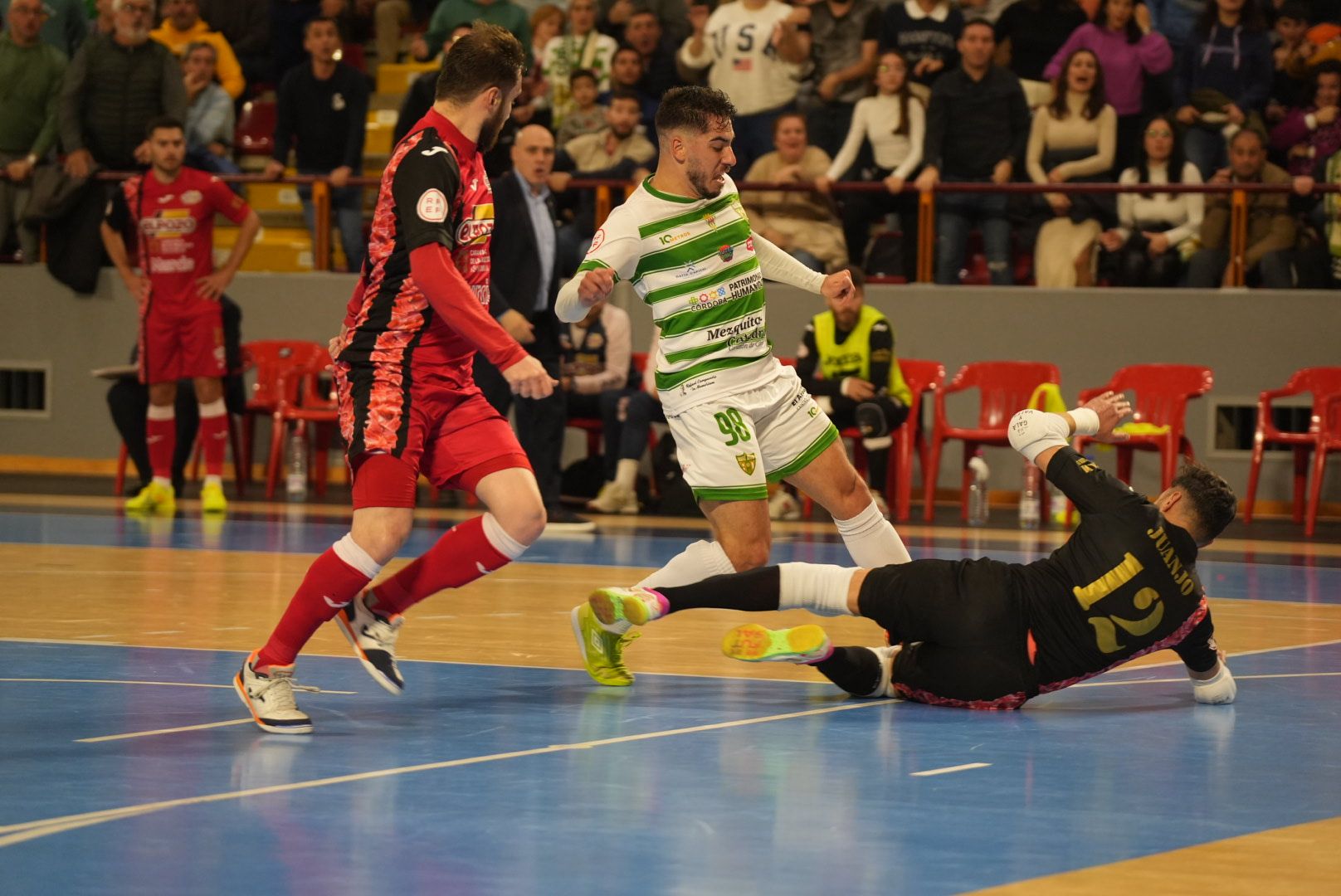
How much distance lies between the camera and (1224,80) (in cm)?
1450

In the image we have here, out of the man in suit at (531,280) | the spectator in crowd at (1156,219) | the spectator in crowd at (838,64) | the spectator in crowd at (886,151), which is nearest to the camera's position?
the man in suit at (531,280)

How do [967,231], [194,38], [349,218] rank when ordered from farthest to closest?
[194,38] → [349,218] → [967,231]

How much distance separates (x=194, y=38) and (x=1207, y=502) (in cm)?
1386

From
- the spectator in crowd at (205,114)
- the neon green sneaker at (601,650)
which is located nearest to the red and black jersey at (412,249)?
the neon green sneaker at (601,650)

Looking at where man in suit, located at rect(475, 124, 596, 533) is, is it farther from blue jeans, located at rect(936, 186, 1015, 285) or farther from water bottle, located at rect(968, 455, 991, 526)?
blue jeans, located at rect(936, 186, 1015, 285)

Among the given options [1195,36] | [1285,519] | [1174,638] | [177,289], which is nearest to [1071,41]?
[1195,36]

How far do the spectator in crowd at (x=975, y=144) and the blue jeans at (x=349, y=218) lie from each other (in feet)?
15.7

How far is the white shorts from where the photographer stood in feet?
21.1

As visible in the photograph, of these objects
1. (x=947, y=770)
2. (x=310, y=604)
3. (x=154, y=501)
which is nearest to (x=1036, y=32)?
(x=154, y=501)

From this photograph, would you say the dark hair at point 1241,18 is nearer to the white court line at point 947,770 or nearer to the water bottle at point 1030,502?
the water bottle at point 1030,502

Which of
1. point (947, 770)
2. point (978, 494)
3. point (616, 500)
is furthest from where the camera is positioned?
point (616, 500)

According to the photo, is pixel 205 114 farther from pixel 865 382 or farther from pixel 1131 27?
pixel 1131 27

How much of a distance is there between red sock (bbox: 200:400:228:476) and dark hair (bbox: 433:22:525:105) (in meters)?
7.96

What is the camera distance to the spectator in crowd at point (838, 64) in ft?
49.7
